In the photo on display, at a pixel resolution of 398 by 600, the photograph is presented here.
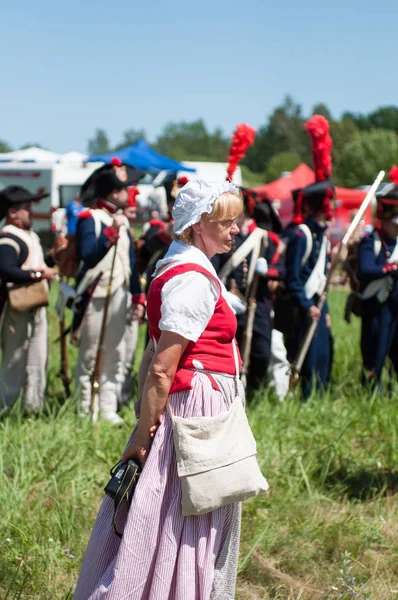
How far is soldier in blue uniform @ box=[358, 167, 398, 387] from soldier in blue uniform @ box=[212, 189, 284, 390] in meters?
0.78

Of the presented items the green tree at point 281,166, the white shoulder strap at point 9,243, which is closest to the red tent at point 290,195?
the white shoulder strap at point 9,243

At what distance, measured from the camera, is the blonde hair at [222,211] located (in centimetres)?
309

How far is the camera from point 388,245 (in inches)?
283

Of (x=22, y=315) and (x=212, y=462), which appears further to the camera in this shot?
(x=22, y=315)

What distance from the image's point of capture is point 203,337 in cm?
307

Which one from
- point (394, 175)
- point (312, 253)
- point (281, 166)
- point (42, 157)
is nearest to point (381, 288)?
point (312, 253)

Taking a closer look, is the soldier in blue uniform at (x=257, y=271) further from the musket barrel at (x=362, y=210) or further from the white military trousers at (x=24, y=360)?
the musket barrel at (x=362, y=210)

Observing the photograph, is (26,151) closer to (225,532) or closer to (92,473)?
(92,473)

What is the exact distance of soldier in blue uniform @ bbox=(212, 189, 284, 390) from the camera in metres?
6.76

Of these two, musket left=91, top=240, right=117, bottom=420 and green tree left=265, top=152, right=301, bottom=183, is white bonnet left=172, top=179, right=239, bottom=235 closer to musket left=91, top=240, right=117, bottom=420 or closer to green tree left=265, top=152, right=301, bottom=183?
musket left=91, top=240, right=117, bottom=420

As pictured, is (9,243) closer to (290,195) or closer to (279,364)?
(279,364)

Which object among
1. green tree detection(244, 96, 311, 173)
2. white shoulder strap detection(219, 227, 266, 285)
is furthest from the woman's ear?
green tree detection(244, 96, 311, 173)

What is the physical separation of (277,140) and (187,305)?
347 feet

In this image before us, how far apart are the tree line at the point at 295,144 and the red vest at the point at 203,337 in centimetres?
4993
